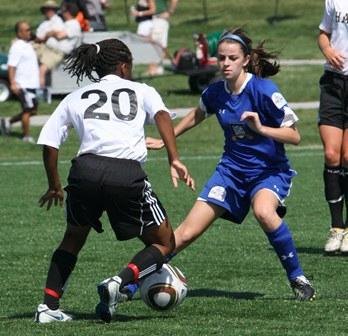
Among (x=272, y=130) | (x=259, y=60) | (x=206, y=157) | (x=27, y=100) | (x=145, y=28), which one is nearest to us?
(x=272, y=130)

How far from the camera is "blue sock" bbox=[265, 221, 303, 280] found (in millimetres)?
8219

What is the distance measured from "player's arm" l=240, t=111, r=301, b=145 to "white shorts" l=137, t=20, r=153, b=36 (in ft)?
61.7

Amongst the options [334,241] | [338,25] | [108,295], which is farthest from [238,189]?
[338,25]

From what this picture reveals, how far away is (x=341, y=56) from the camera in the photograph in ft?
33.4

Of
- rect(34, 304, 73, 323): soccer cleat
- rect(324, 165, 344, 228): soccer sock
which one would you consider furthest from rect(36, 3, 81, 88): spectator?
rect(34, 304, 73, 323): soccer cleat

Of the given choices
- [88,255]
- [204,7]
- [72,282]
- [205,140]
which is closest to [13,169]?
[205,140]

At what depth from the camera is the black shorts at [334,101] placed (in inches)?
405

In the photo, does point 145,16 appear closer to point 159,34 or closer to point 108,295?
point 159,34

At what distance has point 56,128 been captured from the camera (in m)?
7.39

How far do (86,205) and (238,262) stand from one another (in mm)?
2898

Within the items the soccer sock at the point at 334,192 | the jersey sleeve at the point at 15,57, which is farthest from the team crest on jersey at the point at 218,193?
the jersey sleeve at the point at 15,57

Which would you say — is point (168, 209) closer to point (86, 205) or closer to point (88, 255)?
point (88, 255)

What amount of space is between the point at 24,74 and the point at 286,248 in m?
13.5

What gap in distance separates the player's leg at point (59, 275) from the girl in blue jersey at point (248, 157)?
99 cm
